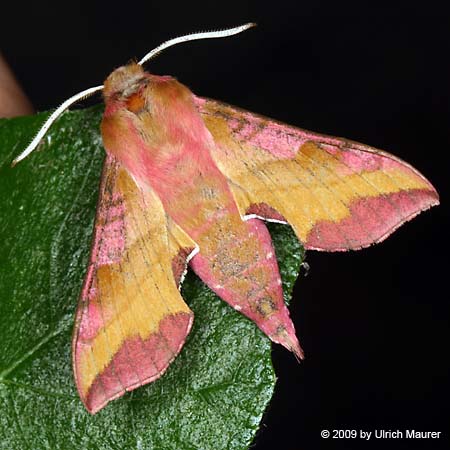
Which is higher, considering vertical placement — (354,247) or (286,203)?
(286,203)

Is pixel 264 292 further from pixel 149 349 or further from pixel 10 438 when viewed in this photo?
pixel 10 438

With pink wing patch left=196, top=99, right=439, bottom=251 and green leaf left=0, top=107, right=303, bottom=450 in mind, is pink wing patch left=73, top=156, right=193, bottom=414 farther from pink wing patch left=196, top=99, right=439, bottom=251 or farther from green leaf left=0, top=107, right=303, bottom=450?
pink wing patch left=196, top=99, right=439, bottom=251

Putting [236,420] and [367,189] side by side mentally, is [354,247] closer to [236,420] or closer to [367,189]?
[367,189]

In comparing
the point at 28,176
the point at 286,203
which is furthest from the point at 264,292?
the point at 28,176

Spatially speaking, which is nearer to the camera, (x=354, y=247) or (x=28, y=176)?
Answer: (x=354, y=247)

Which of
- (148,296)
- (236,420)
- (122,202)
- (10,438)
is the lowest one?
(236,420)

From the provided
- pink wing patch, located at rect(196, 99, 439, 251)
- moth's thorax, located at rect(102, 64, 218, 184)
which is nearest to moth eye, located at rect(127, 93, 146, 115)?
moth's thorax, located at rect(102, 64, 218, 184)
